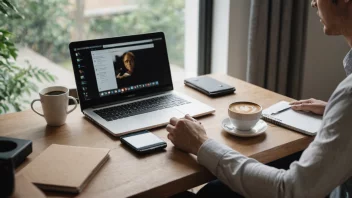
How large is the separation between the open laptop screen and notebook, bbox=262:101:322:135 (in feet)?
1.32

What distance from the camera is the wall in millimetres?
2703

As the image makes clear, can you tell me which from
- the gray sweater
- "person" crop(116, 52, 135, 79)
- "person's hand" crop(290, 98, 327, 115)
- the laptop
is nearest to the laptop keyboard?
the laptop

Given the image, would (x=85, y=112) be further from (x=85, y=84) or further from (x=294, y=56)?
(x=294, y=56)

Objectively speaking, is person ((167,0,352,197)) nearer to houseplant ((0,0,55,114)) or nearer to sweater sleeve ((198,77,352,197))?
sweater sleeve ((198,77,352,197))

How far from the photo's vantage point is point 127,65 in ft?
5.09

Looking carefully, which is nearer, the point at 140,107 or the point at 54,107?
the point at 54,107

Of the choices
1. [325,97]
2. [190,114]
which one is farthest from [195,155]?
[325,97]

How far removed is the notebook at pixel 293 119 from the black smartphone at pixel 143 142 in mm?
389

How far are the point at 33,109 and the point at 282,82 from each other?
1494 mm

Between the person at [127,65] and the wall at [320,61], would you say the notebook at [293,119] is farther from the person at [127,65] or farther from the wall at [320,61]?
the wall at [320,61]

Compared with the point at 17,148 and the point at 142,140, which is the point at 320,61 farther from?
the point at 17,148

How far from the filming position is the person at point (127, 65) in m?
1.54

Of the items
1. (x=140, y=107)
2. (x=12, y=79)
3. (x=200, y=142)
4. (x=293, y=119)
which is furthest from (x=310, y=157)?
(x=12, y=79)

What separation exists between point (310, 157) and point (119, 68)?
2.51ft
